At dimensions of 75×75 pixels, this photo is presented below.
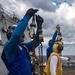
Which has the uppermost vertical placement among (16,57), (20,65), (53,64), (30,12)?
(30,12)

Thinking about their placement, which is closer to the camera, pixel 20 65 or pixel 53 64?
pixel 20 65

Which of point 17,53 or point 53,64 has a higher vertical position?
point 17,53

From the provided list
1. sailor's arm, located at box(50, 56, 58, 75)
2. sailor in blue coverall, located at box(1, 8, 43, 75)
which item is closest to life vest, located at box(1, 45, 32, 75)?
sailor in blue coverall, located at box(1, 8, 43, 75)

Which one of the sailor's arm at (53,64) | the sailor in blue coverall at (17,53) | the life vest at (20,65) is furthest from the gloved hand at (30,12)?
the sailor's arm at (53,64)

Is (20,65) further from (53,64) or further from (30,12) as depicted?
(53,64)

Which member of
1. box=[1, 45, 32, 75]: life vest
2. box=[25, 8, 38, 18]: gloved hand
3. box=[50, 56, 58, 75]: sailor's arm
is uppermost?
box=[25, 8, 38, 18]: gloved hand

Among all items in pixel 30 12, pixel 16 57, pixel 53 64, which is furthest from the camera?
pixel 53 64

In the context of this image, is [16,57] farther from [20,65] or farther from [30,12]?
[30,12]

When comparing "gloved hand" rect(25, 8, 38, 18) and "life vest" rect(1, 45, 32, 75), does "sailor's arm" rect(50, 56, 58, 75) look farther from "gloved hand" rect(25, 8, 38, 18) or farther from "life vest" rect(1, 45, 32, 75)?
"gloved hand" rect(25, 8, 38, 18)

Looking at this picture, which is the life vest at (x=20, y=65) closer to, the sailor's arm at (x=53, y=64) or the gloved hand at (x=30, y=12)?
the gloved hand at (x=30, y=12)

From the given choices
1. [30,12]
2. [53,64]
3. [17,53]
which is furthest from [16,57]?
[53,64]

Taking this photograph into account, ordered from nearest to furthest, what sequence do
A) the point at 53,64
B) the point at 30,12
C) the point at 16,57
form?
1. the point at 30,12
2. the point at 16,57
3. the point at 53,64

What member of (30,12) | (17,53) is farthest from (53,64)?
(30,12)

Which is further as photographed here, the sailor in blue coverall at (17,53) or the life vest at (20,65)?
the life vest at (20,65)
